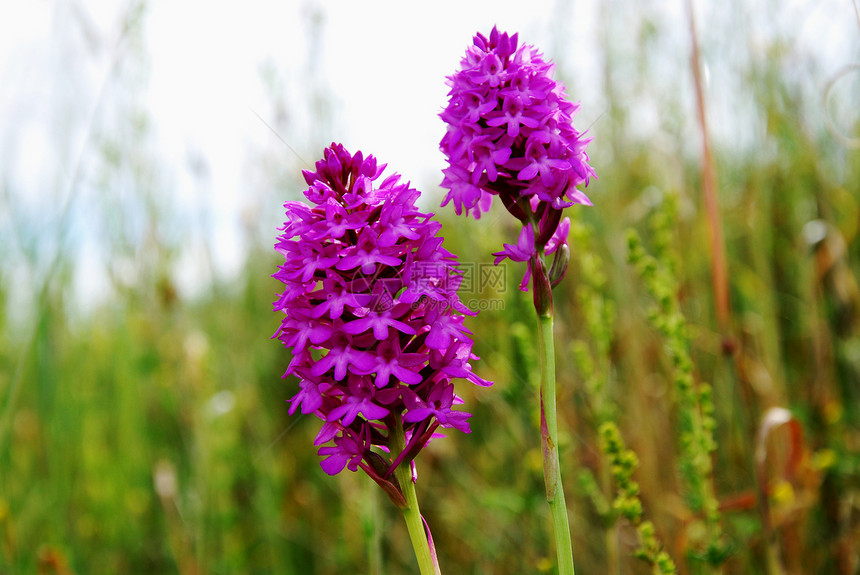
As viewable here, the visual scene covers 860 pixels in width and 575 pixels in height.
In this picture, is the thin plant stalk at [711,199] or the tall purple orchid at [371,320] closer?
the tall purple orchid at [371,320]

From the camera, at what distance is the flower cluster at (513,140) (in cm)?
117

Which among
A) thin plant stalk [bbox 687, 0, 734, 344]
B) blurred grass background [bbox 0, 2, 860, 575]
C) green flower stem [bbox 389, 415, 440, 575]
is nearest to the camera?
green flower stem [bbox 389, 415, 440, 575]

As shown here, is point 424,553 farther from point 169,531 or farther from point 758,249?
point 758,249

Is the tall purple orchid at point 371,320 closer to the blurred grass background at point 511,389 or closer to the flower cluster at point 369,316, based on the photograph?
the flower cluster at point 369,316

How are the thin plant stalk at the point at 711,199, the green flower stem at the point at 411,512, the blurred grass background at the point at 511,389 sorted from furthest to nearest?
the blurred grass background at the point at 511,389 → the thin plant stalk at the point at 711,199 → the green flower stem at the point at 411,512

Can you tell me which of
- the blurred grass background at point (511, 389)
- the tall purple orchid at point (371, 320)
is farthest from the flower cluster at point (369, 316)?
the blurred grass background at point (511, 389)

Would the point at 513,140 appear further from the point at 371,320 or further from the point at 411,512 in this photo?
the point at 411,512

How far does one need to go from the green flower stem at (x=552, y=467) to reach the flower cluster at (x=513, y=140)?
19cm

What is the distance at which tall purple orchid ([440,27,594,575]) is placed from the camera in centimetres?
116

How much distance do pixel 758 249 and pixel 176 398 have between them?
337cm

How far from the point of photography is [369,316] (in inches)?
43.1

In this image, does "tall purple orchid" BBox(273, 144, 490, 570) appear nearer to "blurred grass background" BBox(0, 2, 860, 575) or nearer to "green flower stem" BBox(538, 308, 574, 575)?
"green flower stem" BBox(538, 308, 574, 575)

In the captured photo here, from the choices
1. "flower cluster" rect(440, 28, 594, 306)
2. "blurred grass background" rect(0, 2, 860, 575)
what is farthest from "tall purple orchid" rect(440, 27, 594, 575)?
"blurred grass background" rect(0, 2, 860, 575)

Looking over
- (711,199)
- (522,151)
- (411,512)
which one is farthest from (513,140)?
(711,199)
